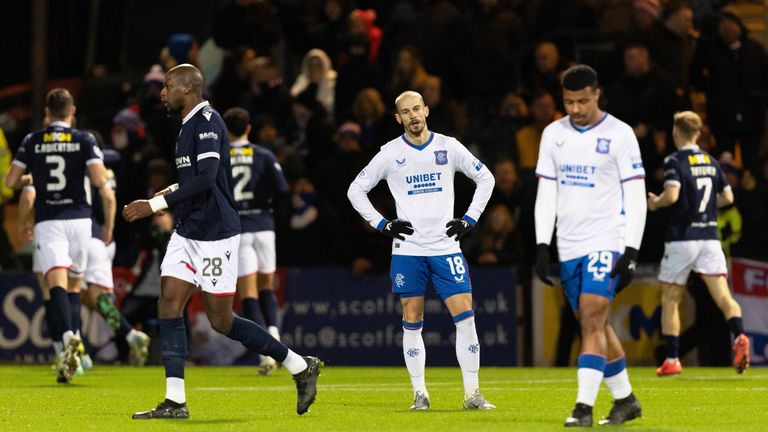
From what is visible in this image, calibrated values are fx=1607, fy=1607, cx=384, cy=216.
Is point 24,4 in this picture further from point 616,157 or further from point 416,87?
point 616,157

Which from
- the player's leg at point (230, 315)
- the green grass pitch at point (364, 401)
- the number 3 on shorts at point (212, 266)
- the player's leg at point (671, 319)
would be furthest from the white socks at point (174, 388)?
the player's leg at point (671, 319)

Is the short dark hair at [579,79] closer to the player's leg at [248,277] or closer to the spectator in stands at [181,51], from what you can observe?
the player's leg at [248,277]

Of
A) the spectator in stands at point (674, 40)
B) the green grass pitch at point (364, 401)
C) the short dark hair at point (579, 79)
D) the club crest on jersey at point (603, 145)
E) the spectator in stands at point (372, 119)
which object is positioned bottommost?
the green grass pitch at point (364, 401)

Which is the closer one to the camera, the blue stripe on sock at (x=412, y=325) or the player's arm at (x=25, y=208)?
the blue stripe on sock at (x=412, y=325)

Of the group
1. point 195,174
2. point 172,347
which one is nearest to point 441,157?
point 195,174

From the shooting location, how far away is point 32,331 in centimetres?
2077

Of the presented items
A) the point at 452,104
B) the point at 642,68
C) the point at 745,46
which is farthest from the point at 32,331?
the point at 745,46

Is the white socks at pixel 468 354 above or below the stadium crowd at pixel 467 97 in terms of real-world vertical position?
below

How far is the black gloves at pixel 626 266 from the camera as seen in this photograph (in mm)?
9688

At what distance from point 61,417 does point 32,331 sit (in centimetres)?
969

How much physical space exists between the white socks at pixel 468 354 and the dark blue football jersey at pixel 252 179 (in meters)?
5.84

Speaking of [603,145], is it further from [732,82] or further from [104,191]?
[732,82]

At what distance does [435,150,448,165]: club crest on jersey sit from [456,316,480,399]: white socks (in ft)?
3.75

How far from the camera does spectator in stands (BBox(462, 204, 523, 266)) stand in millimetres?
19625
